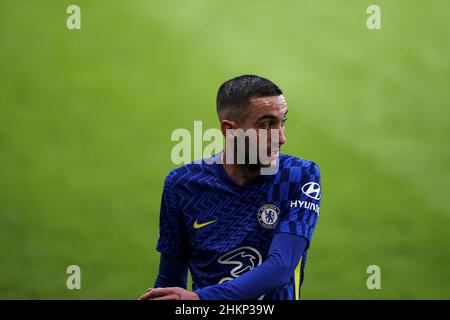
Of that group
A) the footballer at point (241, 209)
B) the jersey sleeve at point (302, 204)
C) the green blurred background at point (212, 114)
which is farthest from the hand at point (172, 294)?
the green blurred background at point (212, 114)

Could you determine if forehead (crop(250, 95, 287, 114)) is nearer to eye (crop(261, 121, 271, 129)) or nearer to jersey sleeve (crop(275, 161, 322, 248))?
eye (crop(261, 121, 271, 129))

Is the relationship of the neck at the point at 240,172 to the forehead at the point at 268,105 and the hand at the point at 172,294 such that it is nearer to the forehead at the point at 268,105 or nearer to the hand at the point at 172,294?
the forehead at the point at 268,105

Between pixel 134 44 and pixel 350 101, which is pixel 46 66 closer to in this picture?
pixel 134 44

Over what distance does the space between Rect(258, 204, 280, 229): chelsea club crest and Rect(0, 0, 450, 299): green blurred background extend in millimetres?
2088

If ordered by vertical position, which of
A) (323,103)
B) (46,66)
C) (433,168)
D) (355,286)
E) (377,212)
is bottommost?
(355,286)

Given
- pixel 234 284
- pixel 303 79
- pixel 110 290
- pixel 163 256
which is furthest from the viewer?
pixel 303 79

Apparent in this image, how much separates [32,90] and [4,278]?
3.44ft

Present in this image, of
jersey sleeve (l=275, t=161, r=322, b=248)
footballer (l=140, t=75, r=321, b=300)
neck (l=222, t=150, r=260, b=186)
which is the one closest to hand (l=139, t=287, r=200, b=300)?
footballer (l=140, t=75, r=321, b=300)

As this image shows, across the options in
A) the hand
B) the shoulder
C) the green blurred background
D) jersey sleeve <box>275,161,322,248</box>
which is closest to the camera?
the hand

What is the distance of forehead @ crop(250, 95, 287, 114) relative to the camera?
1534 millimetres

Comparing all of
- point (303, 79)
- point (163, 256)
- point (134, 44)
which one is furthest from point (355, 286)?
point (163, 256)

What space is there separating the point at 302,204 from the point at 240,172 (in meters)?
0.20

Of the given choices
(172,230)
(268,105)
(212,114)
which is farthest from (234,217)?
(212,114)

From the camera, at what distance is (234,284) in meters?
1.36
